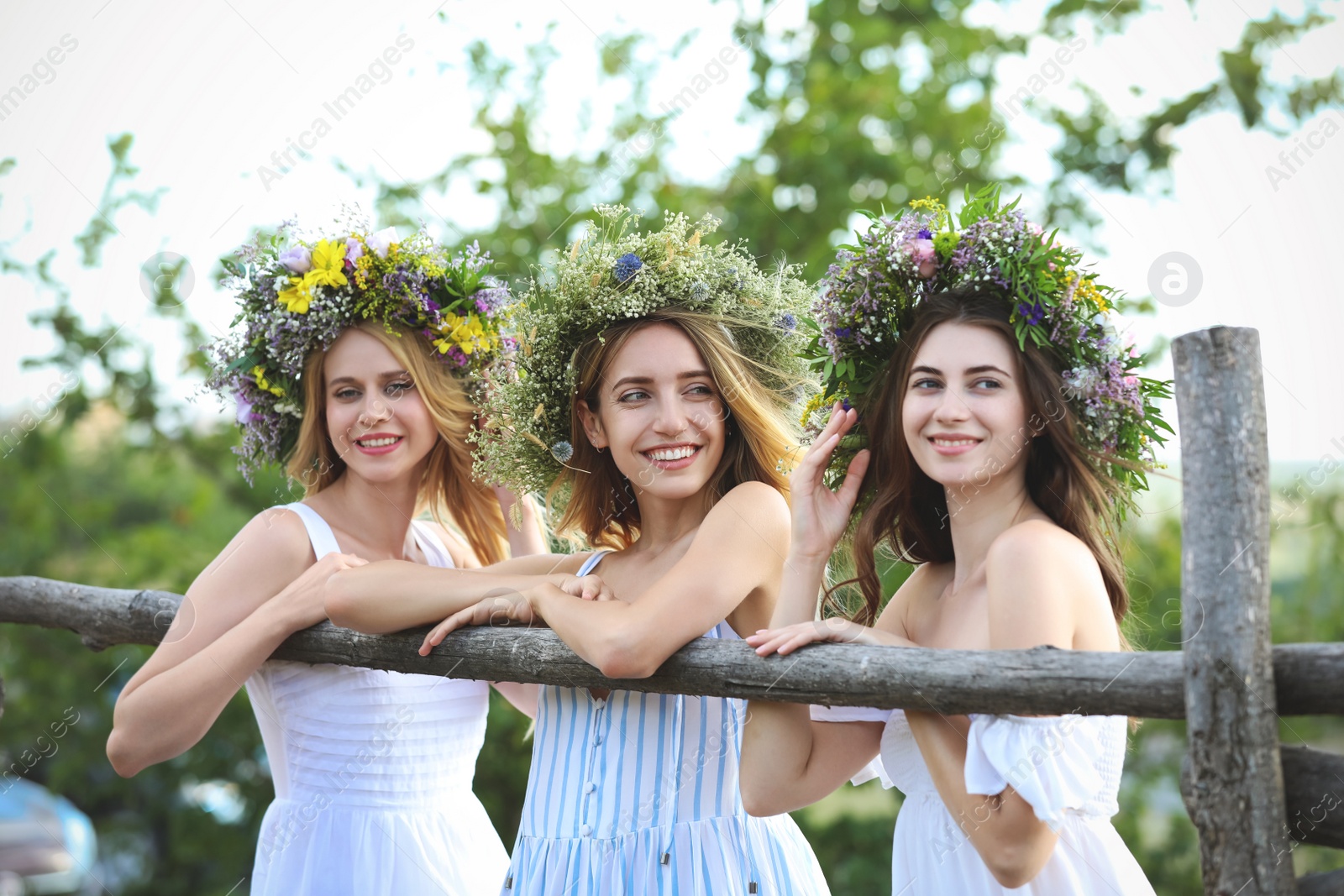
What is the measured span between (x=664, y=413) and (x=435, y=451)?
3.71 ft

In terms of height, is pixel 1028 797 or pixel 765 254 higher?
pixel 765 254

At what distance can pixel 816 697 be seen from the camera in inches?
92.2

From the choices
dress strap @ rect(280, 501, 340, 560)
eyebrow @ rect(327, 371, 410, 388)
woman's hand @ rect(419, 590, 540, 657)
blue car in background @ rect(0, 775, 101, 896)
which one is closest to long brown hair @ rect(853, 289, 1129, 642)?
woman's hand @ rect(419, 590, 540, 657)

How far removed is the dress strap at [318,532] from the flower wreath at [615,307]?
0.63 metres

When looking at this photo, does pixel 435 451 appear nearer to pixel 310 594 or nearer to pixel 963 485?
pixel 310 594

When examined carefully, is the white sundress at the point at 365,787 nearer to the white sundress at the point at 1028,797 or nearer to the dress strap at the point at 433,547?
the dress strap at the point at 433,547

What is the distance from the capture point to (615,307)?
9.79ft

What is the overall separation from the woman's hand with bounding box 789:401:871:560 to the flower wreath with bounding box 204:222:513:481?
1.34 metres

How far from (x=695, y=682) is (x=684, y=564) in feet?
0.90

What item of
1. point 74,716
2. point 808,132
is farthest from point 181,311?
point 808,132

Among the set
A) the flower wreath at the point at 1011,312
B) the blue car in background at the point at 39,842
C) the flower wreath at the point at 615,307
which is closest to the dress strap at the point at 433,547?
the flower wreath at the point at 615,307

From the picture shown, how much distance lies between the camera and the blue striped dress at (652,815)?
271 cm

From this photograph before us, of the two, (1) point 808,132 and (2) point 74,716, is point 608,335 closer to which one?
(1) point 808,132

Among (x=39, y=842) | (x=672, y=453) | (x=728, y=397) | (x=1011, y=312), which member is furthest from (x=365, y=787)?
(x=39, y=842)
